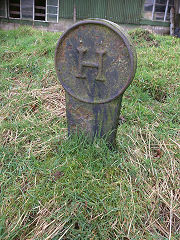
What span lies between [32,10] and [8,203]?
33.0 ft

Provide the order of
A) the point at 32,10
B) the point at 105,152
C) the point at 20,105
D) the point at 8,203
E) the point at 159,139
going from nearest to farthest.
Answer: the point at 8,203 < the point at 105,152 < the point at 159,139 < the point at 20,105 < the point at 32,10

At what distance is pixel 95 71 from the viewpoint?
197cm

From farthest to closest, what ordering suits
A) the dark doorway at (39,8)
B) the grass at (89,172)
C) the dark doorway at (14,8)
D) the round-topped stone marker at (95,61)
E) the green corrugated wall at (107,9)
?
the dark doorway at (39,8), the dark doorway at (14,8), the green corrugated wall at (107,9), the round-topped stone marker at (95,61), the grass at (89,172)

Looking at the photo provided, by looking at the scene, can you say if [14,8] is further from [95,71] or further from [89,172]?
[89,172]

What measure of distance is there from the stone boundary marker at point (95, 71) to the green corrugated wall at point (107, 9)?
8.69 meters

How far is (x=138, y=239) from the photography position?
158 cm

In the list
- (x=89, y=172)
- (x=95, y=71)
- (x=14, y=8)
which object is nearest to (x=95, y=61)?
(x=95, y=71)

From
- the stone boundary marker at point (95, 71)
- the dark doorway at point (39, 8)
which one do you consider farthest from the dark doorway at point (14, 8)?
the stone boundary marker at point (95, 71)

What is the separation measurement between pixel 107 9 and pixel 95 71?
29.1 ft

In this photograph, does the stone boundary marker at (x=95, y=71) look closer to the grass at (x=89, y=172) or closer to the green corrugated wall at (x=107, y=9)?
the grass at (x=89, y=172)

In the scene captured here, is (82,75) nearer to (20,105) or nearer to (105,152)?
(105,152)

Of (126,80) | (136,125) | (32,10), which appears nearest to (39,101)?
(136,125)

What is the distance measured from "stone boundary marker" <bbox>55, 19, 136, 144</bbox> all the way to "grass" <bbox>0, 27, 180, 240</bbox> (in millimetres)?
214

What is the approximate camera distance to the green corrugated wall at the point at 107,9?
9.77 m
